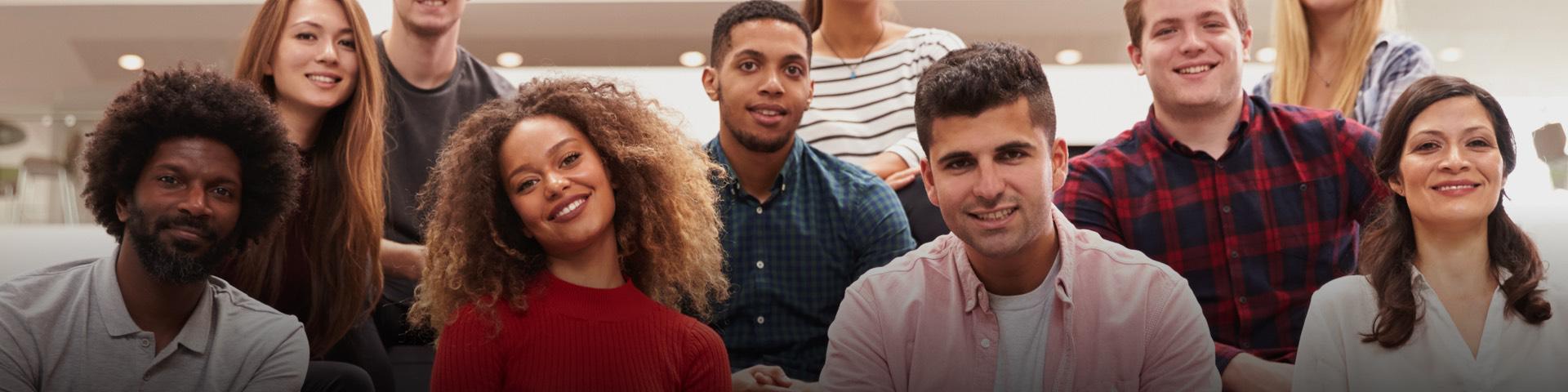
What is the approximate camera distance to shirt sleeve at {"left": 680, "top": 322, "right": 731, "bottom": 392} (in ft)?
5.39

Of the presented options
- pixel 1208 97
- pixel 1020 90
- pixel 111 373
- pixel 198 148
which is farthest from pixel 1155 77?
pixel 111 373

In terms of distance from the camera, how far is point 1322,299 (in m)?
1.77

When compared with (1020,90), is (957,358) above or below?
below

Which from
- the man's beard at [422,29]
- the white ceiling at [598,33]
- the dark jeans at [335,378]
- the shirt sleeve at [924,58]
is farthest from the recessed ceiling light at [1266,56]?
the dark jeans at [335,378]

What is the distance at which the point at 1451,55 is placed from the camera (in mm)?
2256

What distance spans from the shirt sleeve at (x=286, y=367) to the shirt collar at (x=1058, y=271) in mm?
908

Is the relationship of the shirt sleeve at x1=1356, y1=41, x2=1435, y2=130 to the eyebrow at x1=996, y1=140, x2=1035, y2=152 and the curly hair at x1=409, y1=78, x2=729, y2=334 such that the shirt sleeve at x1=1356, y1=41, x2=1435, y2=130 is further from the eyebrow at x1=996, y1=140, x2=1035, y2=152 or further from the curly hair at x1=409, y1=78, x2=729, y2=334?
the curly hair at x1=409, y1=78, x2=729, y2=334

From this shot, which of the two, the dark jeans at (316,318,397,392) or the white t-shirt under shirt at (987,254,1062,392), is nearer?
the white t-shirt under shirt at (987,254,1062,392)

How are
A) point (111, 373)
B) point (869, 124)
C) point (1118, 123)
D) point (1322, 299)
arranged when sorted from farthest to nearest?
1. point (1118, 123)
2. point (869, 124)
3. point (1322, 299)
4. point (111, 373)

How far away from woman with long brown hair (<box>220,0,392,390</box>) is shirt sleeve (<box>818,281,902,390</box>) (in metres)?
0.69

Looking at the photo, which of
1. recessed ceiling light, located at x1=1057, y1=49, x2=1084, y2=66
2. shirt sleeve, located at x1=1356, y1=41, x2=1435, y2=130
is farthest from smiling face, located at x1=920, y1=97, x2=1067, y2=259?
recessed ceiling light, located at x1=1057, y1=49, x2=1084, y2=66

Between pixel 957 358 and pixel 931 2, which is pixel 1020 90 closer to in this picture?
pixel 957 358

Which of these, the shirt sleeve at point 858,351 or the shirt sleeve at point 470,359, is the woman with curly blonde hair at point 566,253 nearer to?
the shirt sleeve at point 470,359

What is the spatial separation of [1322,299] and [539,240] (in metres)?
1.07
